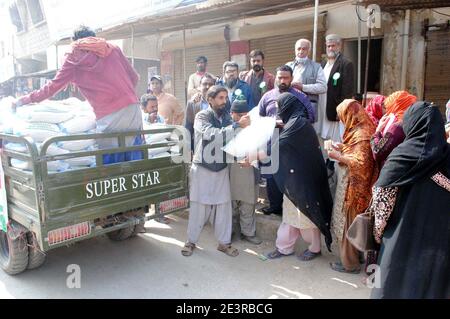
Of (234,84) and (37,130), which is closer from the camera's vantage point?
(37,130)

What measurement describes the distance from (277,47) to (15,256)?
5.83 m

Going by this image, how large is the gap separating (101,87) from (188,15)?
349 cm

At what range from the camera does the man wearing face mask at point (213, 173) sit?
349 cm

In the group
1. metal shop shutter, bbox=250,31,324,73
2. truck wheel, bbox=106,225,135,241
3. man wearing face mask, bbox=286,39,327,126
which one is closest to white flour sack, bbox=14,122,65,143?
truck wheel, bbox=106,225,135,241

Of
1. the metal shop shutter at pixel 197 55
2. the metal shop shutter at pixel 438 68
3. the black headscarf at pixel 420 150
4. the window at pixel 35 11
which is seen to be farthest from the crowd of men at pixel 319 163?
the window at pixel 35 11

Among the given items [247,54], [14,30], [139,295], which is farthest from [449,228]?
[14,30]

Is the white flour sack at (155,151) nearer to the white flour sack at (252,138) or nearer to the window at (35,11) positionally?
the white flour sack at (252,138)

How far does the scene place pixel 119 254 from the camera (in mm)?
3850

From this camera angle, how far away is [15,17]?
59.6ft

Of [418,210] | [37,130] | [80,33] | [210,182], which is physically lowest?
[210,182]

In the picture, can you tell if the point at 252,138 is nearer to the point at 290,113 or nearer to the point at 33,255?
the point at 290,113

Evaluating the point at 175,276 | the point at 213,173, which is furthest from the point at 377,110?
the point at 175,276

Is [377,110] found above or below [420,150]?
above

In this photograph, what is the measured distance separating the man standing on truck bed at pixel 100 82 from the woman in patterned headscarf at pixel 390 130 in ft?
6.87
